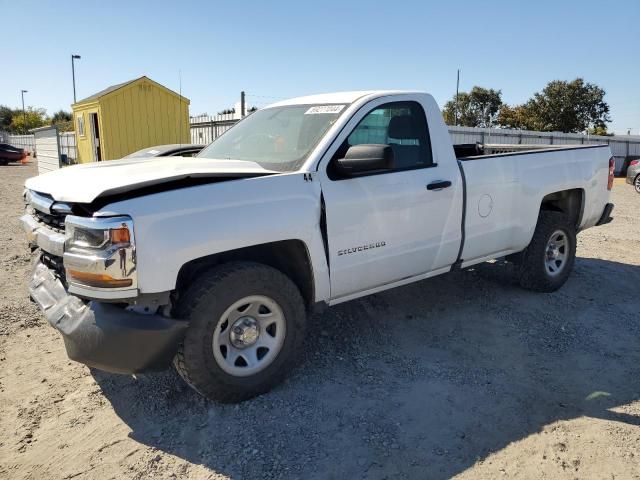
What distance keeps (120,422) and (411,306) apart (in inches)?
112

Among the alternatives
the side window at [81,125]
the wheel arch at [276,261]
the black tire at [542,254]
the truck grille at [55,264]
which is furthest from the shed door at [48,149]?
the black tire at [542,254]

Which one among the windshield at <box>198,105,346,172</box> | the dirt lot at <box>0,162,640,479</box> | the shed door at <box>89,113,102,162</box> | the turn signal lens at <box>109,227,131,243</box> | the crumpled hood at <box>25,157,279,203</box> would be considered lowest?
the dirt lot at <box>0,162,640,479</box>

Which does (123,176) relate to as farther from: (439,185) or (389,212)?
(439,185)

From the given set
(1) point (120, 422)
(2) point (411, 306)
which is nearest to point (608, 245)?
(2) point (411, 306)

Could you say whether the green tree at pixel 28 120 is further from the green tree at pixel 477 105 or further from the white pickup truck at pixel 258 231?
the white pickup truck at pixel 258 231

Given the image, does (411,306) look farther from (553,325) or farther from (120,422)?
(120,422)

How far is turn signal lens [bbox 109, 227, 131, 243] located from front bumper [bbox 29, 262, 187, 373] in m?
0.39

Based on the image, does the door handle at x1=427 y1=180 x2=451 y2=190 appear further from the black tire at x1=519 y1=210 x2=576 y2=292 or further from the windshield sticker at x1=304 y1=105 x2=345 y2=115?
the black tire at x1=519 y1=210 x2=576 y2=292

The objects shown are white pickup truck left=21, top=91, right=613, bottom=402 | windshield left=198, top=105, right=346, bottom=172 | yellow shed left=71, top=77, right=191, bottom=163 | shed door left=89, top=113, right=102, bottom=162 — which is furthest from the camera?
shed door left=89, top=113, right=102, bottom=162

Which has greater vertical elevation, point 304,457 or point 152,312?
point 152,312

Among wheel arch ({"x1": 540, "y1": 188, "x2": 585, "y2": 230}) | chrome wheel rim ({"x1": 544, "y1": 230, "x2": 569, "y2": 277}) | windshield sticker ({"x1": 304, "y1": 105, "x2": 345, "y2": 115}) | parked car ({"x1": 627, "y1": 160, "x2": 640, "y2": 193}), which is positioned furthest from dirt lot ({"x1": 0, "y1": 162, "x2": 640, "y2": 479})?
parked car ({"x1": 627, "y1": 160, "x2": 640, "y2": 193})

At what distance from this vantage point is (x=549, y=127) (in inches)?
1768

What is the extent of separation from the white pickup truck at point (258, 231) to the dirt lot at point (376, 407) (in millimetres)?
383

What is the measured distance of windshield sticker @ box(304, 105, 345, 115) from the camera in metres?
3.89
